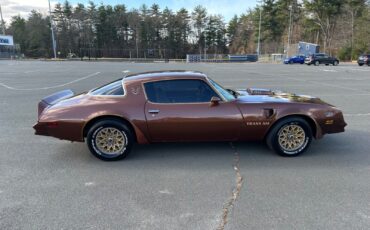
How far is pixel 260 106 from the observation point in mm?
4332

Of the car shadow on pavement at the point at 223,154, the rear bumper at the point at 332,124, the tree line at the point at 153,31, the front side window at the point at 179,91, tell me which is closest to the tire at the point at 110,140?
the car shadow on pavement at the point at 223,154

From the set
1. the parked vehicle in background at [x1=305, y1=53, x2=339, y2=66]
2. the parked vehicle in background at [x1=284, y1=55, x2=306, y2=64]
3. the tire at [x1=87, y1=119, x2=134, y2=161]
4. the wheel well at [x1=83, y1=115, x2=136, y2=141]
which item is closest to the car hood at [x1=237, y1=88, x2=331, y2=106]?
the wheel well at [x1=83, y1=115, x2=136, y2=141]

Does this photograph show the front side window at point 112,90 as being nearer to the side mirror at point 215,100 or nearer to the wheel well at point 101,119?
the wheel well at point 101,119

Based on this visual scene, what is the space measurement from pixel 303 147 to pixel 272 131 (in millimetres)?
581

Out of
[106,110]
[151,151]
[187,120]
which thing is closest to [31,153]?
[106,110]

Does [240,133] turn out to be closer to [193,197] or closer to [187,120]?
[187,120]

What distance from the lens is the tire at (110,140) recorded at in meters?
4.26

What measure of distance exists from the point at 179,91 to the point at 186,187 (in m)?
1.55

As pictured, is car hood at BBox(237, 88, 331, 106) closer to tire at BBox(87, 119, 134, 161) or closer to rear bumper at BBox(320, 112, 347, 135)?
rear bumper at BBox(320, 112, 347, 135)

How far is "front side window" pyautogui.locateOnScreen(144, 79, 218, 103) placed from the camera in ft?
14.2

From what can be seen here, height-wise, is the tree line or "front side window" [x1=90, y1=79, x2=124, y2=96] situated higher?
the tree line

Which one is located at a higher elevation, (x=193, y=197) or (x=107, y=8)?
(x=107, y=8)

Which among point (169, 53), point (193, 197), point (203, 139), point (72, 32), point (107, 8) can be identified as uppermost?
point (107, 8)

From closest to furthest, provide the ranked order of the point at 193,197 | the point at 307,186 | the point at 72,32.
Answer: the point at 193,197
the point at 307,186
the point at 72,32
